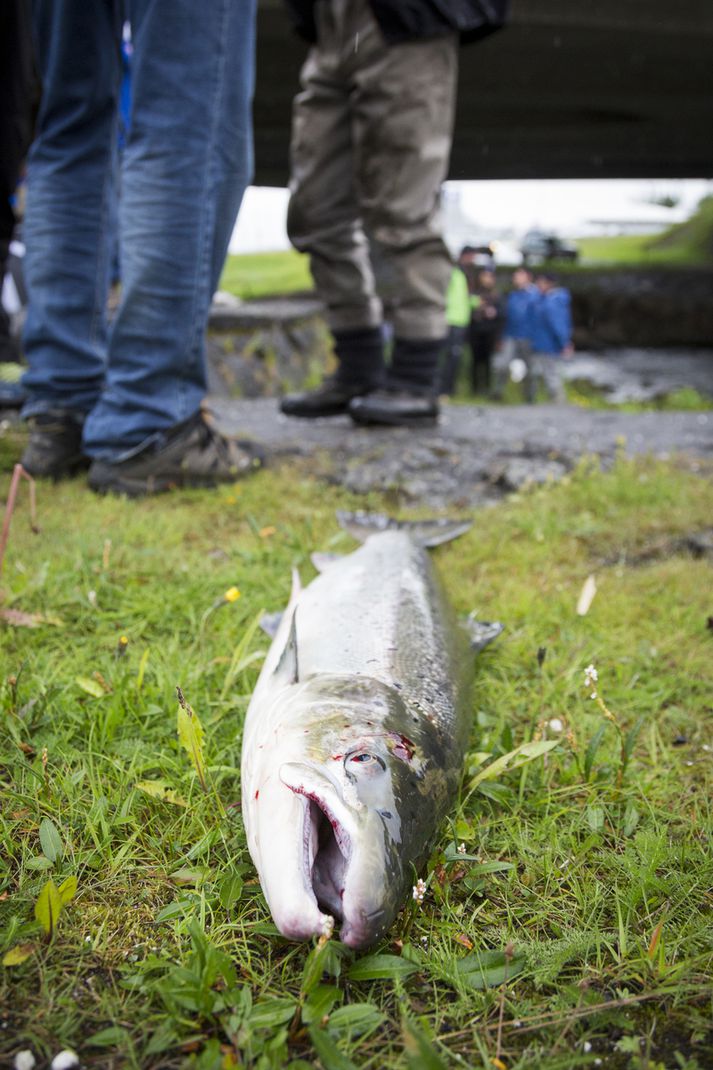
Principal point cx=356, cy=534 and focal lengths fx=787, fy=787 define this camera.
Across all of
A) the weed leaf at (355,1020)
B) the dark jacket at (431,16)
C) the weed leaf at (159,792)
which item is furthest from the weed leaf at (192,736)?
the dark jacket at (431,16)

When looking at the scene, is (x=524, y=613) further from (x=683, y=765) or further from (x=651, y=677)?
(x=683, y=765)

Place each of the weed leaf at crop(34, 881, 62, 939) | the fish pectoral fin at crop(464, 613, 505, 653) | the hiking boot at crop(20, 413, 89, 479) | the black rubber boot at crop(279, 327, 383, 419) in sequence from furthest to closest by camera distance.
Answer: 1. the black rubber boot at crop(279, 327, 383, 419)
2. the hiking boot at crop(20, 413, 89, 479)
3. the fish pectoral fin at crop(464, 613, 505, 653)
4. the weed leaf at crop(34, 881, 62, 939)

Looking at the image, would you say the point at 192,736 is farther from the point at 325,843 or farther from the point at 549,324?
the point at 549,324

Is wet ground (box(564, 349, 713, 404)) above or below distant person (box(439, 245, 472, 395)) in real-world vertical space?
below

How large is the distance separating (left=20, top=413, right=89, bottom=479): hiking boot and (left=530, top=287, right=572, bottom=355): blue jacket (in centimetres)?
1105

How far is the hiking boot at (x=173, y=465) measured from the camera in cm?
321

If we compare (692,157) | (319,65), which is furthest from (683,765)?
(692,157)

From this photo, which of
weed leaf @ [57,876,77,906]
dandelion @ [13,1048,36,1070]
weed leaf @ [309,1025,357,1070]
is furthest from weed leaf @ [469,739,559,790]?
dandelion @ [13,1048,36,1070]

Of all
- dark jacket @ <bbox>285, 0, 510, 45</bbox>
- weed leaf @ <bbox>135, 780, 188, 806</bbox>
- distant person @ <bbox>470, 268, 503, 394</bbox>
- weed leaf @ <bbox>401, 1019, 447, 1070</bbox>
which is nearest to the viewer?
weed leaf @ <bbox>401, 1019, 447, 1070</bbox>

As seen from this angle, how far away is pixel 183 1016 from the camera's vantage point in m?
1.08

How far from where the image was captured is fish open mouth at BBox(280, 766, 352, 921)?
1.15 meters

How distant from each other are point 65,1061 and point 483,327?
551 inches

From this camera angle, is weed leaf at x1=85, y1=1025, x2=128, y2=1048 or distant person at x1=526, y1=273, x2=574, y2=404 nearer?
weed leaf at x1=85, y1=1025, x2=128, y2=1048

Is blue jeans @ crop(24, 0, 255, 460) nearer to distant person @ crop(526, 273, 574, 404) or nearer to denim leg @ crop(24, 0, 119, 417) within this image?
denim leg @ crop(24, 0, 119, 417)
